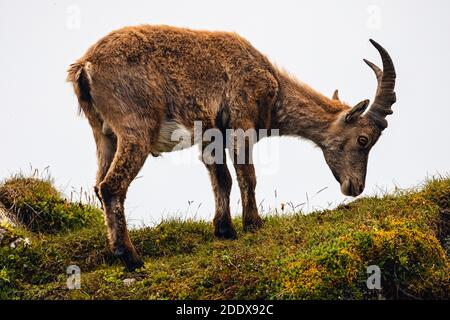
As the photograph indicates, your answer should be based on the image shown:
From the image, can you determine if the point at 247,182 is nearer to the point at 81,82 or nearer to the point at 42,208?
the point at 81,82

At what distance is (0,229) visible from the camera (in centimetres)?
1041

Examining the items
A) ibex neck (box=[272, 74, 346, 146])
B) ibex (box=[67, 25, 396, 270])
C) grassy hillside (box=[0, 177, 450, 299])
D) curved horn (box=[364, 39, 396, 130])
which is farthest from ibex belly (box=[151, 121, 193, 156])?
curved horn (box=[364, 39, 396, 130])

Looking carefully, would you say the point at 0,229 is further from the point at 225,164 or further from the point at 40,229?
the point at 225,164

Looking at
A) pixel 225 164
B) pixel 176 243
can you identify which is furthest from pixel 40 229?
pixel 225 164

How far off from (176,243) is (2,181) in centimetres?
331

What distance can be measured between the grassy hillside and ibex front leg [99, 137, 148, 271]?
0.86 ft

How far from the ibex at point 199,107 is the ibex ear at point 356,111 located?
2 centimetres

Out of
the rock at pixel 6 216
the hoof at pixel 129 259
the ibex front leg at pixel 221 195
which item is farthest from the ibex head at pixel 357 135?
the rock at pixel 6 216

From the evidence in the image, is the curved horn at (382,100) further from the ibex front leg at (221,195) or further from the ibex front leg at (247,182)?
the ibex front leg at (221,195)

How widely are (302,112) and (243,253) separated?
375 cm

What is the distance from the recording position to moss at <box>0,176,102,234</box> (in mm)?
11836

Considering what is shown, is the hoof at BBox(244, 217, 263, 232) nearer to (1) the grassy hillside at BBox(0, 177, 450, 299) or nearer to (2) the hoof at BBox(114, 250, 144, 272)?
(1) the grassy hillside at BBox(0, 177, 450, 299)

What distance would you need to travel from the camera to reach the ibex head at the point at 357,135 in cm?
1266
